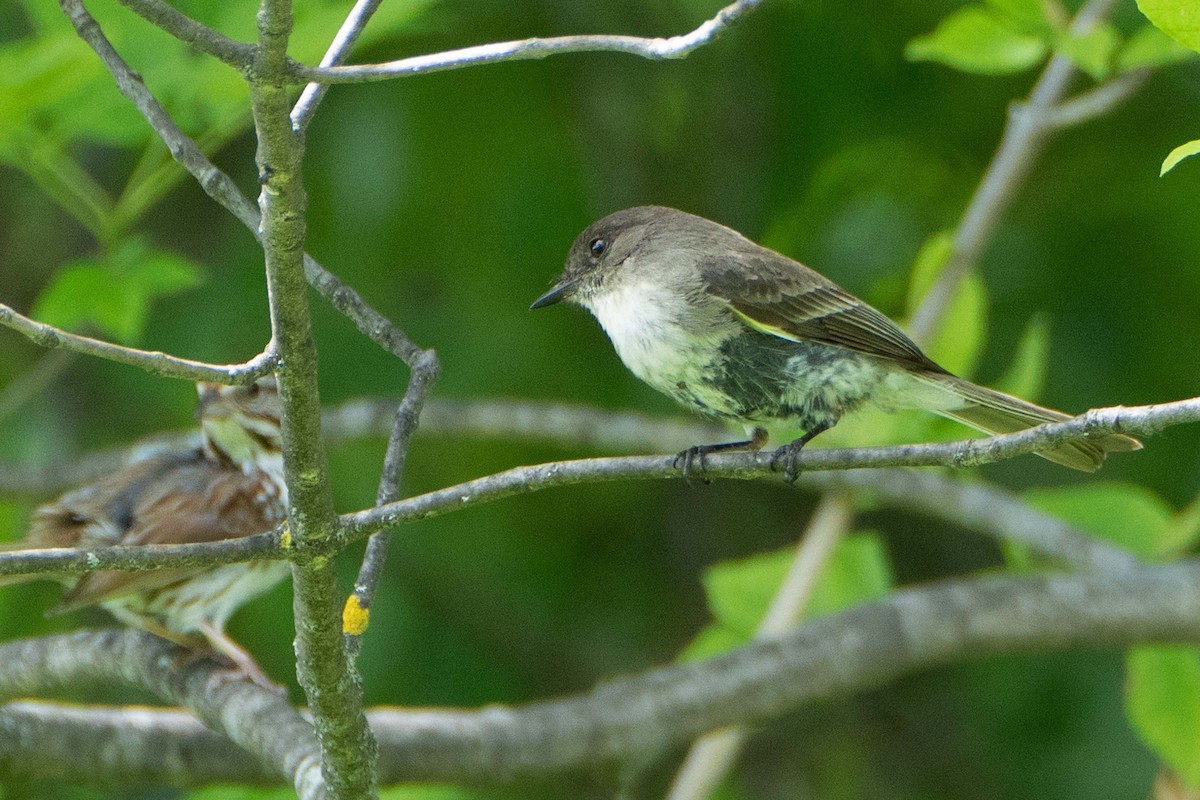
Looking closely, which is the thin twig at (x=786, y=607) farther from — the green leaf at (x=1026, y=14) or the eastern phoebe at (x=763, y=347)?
the green leaf at (x=1026, y=14)

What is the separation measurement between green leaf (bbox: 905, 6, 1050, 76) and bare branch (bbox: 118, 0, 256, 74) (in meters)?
2.39

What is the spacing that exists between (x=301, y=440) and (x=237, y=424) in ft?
7.96

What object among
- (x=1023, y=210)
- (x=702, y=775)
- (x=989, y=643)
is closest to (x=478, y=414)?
(x=702, y=775)

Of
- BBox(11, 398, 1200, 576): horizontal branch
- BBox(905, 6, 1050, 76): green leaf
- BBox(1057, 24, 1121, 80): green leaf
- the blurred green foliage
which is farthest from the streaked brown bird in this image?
BBox(1057, 24, 1121, 80): green leaf

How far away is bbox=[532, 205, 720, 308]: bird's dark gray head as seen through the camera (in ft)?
13.0

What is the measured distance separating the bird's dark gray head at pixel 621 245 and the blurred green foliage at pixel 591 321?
1.51 metres

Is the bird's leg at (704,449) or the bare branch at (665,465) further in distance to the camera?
the bird's leg at (704,449)

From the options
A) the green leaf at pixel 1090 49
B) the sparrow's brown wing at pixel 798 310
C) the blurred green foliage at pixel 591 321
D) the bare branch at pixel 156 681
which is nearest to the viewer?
the bare branch at pixel 156 681

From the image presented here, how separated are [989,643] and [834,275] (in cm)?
200

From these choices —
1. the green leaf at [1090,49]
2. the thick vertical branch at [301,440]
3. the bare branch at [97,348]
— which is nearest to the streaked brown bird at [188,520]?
the thick vertical branch at [301,440]

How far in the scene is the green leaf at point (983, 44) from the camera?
360 cm

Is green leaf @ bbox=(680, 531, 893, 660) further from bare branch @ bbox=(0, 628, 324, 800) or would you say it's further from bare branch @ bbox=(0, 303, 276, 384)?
bare branch @ bbox=(0, 303, 276, 384)

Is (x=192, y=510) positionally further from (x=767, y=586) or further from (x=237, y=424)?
(x=767, y=586)

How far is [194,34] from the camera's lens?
5.37ft
